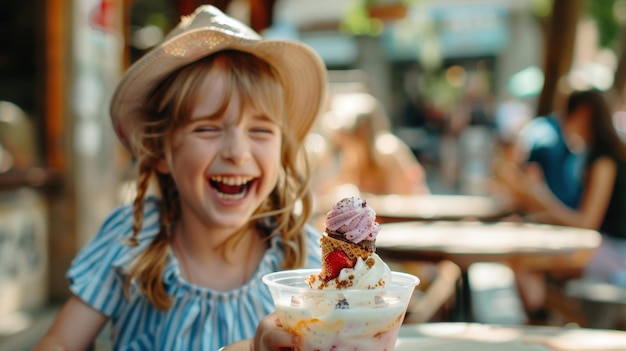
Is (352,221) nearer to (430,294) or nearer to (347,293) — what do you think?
(347,293)

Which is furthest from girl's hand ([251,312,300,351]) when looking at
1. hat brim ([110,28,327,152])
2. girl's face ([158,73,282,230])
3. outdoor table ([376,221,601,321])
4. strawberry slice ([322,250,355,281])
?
outdoor table ([376,221,601,321])

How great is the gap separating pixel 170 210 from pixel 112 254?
195mm

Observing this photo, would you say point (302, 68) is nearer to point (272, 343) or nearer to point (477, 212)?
point (272, 343)

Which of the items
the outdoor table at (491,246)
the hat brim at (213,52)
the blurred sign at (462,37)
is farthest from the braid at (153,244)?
the blurred sign at (462,37)

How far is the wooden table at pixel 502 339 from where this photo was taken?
5.52 feet

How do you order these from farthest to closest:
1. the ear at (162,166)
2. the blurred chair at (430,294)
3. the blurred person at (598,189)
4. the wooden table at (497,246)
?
1. the blurred chair at (430,294)
2. the blurred person at (598,189)
3. the wooden table at (497,246)
4. the ear at (162,166)

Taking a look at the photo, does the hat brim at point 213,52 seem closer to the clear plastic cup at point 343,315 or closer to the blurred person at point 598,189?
the clear plastic cup at point 343,315

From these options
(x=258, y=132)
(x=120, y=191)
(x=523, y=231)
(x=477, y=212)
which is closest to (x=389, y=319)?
(x=258, y=132)

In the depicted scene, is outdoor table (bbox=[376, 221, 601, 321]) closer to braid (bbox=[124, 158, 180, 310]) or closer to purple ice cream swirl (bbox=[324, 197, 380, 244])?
braid (bbox=[124, 158, 180, 310])

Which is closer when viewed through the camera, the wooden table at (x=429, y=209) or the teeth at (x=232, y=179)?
the teeth at (x=232, y=179)

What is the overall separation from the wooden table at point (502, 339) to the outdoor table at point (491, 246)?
1.94 metres

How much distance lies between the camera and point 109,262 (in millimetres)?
1999

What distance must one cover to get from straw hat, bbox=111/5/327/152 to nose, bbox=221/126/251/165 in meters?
0.20

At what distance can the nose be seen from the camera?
1.82 m
